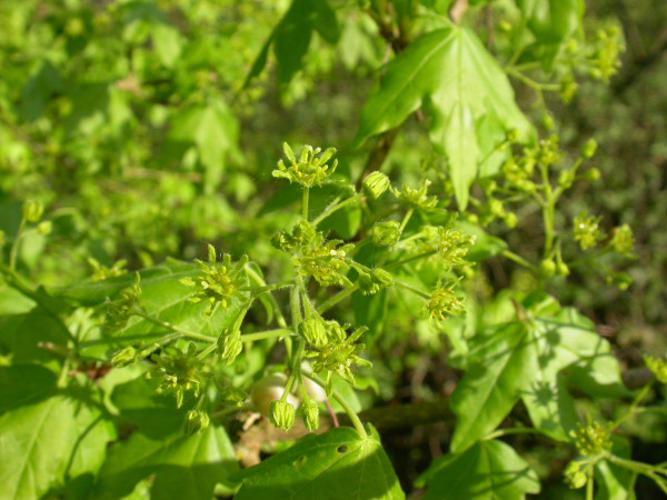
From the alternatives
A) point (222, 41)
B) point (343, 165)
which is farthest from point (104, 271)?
point (222, 41)

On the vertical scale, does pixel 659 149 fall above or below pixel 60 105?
below

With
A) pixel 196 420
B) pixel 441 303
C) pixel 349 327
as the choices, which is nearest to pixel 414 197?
pixel 441 303

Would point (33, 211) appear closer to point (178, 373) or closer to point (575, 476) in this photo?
point (178, 373)

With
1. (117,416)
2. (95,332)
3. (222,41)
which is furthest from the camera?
(222,41)

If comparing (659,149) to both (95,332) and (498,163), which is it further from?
(95,332)

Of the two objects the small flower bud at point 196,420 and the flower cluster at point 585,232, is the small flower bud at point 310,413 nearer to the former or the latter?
the small flower bud at point 196,420

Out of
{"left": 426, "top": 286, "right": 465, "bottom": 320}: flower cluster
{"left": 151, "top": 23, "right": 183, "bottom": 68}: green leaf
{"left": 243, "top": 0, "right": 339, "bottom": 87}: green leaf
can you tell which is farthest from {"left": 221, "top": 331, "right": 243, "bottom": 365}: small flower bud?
{"left": 151, "top": 23, "right": 183, "bottom": 68}: green leaf

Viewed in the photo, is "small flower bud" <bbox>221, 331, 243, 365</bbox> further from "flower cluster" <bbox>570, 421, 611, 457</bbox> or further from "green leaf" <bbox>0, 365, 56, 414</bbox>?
"flower cluster" <bbox>570, 421, 611, 457</bbox>
